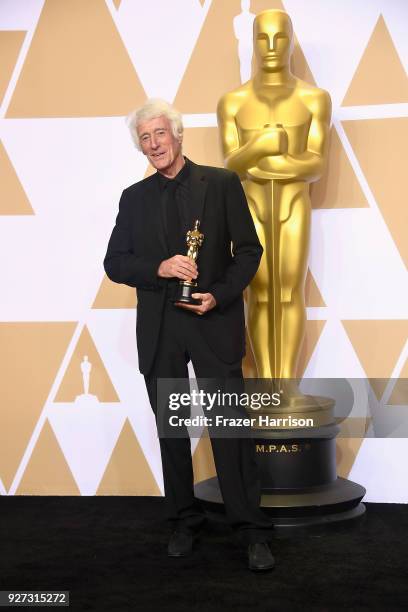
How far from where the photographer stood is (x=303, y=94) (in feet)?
10.9

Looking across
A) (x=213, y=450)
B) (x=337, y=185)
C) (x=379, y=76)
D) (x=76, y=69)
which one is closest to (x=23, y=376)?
(x=76, y=69)

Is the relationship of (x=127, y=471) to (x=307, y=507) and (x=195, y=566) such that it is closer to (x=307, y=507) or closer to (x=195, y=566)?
(x=307, y=507)

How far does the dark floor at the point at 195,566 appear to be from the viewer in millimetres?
2389

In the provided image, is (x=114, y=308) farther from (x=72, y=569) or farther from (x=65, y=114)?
(x=72, y=569)

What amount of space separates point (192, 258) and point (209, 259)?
0.12m

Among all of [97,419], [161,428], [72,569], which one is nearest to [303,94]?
[161,428]

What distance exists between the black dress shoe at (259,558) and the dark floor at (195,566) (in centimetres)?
3

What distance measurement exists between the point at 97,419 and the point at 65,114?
145cm

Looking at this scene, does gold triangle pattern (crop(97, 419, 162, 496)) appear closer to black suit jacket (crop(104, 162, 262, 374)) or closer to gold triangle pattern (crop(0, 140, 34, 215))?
gold triangle pattern (crop(0, 140, 34, 215))

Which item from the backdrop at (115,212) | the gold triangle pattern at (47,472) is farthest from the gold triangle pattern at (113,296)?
the gold triangle pattern at (47,472)

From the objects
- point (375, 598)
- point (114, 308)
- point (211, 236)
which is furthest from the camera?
point (114, 308)

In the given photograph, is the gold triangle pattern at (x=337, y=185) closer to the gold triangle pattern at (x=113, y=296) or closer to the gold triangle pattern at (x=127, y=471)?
the gold triangle pattern at (x=113, y=296)

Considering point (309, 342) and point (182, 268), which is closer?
point (182, 268)

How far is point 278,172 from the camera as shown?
3.22 meters
